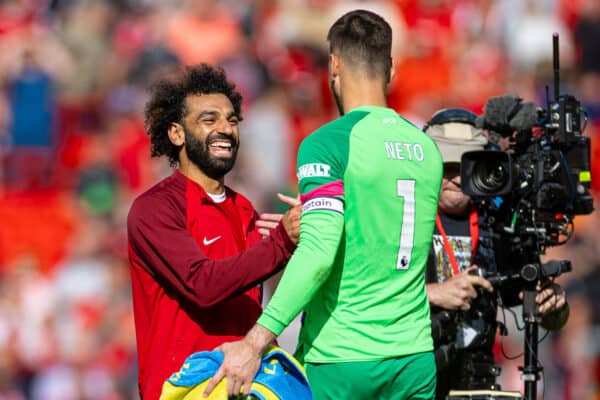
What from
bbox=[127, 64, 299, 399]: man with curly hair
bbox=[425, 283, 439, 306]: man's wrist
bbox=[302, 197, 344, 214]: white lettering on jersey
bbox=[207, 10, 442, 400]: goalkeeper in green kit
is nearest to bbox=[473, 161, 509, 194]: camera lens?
bbox=[425, 283, 439, 306]: man's wrist

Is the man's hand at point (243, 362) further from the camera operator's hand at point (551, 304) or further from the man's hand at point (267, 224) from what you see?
the camera operator's hand at point (551, 304)

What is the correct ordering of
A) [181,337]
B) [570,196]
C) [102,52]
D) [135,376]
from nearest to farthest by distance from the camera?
1. [181,337]
2. [570,196]
3. [135,376]
4. [102,52]

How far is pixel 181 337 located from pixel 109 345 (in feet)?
19.0

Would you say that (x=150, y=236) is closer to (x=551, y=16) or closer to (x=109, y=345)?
(x=109, y=345)

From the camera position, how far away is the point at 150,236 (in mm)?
4609

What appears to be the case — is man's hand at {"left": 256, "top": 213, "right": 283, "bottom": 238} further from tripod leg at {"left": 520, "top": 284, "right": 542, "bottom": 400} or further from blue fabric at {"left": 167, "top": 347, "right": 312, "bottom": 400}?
tripod leg at {"left": 520, "top": 284, "right": 542, "bottom": 400}

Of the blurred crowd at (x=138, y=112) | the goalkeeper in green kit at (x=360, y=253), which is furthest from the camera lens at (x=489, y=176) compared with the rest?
the blurred crowd at (x=138, y=112)

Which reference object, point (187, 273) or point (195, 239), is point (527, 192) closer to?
point (195, 239)

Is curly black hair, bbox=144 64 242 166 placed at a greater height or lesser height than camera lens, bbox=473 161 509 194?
greater

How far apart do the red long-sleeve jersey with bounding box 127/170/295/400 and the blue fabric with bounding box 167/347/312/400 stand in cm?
29

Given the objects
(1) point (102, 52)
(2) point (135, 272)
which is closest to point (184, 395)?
(2) point (135, 272)

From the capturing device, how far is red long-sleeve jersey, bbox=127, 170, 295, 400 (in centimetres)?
444

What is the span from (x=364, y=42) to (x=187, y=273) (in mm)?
1169

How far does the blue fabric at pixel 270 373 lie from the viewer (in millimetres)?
4195
